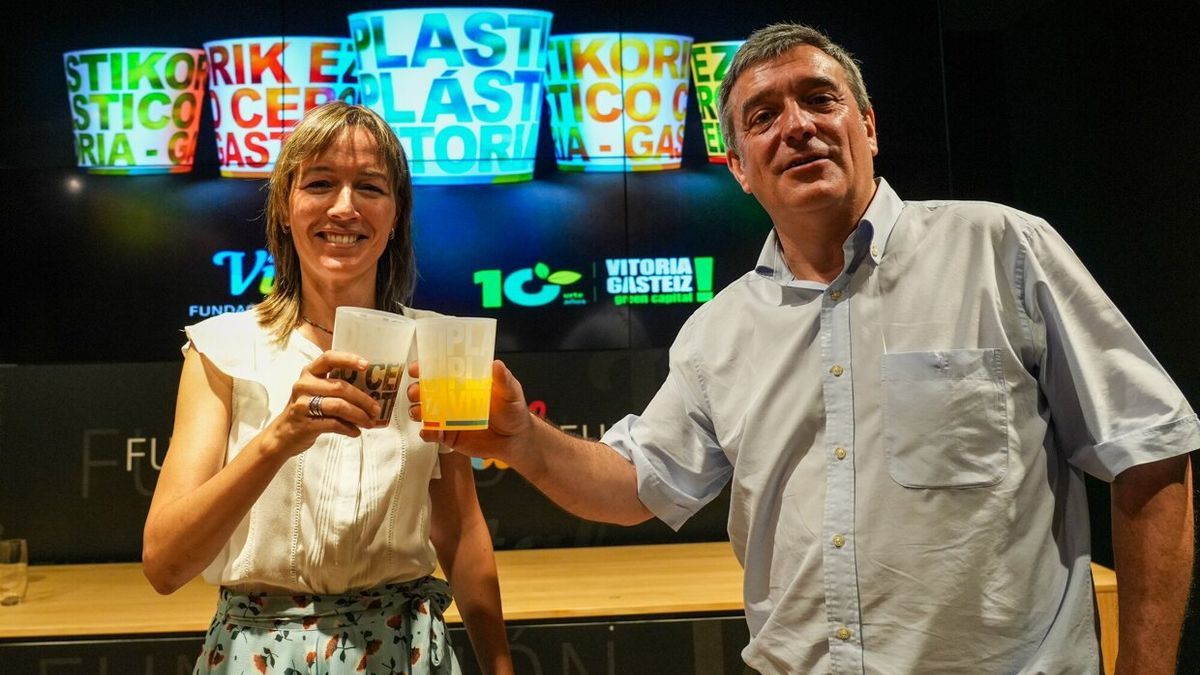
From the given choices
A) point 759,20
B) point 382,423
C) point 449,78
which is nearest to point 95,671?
point 382,423

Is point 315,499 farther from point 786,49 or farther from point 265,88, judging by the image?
point 265,88

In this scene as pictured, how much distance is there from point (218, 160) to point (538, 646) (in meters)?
1.83

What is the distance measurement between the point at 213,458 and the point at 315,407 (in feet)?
0.99

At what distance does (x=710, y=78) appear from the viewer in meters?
3.26

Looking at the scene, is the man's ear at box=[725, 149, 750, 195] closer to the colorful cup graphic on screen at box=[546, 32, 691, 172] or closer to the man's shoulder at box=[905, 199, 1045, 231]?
the man's shoulder at box=[905, 199, 1045, 231]

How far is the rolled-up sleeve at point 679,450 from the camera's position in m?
1.62

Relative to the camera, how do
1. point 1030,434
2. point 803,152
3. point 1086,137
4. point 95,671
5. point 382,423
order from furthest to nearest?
point 1086,137 < point 95,671 < point 803,152 < point 1030,434 < point 382,423

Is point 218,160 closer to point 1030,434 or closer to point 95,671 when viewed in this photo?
point 95,671

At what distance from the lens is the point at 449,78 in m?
3.15

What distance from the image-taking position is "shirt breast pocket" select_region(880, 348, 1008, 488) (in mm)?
1321

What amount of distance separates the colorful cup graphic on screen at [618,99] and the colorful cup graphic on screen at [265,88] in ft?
2.17

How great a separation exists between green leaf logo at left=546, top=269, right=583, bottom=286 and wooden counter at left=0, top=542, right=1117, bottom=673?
2.82ft

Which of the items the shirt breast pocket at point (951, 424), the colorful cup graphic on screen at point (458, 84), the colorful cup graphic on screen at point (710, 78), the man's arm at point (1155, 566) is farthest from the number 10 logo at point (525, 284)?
the man's arm at point (1155, 566)

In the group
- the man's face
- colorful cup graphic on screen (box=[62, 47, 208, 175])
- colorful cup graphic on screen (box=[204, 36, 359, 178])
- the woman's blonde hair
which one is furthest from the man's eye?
colorful cup graphic on screen (box=[62, 47, 208, 175])
